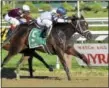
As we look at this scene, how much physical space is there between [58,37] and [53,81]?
118 cm

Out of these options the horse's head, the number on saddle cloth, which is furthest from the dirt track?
the horse's head

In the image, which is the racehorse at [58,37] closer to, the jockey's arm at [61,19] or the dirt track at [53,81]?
the jockey's arm at [61,19]

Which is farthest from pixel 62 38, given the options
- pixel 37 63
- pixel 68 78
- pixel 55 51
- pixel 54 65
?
pixel 37 63

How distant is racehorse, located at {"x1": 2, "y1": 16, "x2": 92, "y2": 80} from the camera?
33.8ft

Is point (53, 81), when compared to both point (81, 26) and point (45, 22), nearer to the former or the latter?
point (45, 22)

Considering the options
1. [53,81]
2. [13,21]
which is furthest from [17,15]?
[53,81]

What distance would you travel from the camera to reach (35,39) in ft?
34.2

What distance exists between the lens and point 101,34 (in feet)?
41.1

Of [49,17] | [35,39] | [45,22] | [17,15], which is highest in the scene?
[49,17]

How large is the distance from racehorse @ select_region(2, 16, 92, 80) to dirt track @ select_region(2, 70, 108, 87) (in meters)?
0.52

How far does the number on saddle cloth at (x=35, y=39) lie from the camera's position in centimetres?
1041

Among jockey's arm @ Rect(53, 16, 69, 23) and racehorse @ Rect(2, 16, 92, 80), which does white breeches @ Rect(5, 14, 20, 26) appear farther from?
jockey's arm @ Rect(53, 16, 69, 23)

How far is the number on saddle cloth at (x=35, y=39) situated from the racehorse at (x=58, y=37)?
0.10 metres

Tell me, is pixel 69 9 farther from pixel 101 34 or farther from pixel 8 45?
pixel 8 45
